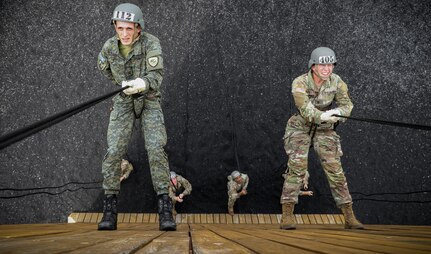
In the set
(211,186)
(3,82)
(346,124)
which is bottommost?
(211,186)

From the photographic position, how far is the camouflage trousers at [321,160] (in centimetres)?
425

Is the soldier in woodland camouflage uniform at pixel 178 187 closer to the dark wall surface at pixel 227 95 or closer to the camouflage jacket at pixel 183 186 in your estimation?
the camouflage jacket at pixel 183 186

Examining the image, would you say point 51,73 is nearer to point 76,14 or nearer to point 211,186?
point 76,14

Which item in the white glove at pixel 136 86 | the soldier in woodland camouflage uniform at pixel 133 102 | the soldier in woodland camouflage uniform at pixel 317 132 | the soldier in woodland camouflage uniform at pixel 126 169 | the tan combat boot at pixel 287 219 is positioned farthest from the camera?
the soldier in woodland camouflage uniform at pixel 126 169

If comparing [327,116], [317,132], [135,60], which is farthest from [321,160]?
→ [135,60]

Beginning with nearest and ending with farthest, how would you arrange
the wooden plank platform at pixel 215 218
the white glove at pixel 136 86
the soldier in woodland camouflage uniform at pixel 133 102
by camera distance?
the white glove at pixel 136 86, the soldier in woodland camouflage uniform at pixel 133 102, the wooden plank platform at pixel 215 218

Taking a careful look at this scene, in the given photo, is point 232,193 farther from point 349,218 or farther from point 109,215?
point 109,215

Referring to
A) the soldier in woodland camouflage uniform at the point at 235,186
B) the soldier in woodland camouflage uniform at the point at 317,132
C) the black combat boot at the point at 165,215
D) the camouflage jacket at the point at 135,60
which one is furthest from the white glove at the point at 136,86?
the soldier in woodland camouflage uniform at the point at 235,186

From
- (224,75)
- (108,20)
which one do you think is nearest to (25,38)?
(108,20)

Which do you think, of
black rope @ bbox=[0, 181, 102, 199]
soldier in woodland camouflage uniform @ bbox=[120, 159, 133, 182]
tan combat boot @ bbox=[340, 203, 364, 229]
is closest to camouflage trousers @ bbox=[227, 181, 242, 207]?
soldier in woodland camouflage uniform @ bbox=[120, 159, 133, 182]

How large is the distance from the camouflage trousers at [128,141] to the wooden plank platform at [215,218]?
2123 mm

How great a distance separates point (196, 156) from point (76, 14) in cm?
183

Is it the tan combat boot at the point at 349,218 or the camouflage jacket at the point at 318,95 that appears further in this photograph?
the camouflage jacket at the point at 318,95

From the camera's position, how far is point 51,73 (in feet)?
19.9
